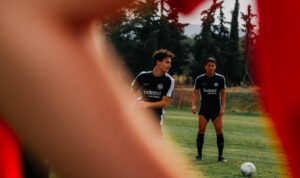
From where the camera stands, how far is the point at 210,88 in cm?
686

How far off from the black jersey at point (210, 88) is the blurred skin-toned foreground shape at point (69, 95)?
6.39 metres

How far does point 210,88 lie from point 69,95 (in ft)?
21.3

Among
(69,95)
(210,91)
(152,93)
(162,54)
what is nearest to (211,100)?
(210,91)

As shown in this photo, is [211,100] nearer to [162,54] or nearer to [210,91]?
[210,91]

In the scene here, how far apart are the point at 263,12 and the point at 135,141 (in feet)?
0.44

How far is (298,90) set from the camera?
1.28ft

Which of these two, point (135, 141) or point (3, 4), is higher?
point (3, 4)

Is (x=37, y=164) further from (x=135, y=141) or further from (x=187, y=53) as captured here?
(x=187, y=53)

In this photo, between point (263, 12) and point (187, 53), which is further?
point (187, 53)

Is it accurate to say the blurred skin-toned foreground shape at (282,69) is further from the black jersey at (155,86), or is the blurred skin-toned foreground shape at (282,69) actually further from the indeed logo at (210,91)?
the indeed logo at (210,91)

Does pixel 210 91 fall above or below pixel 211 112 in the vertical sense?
above

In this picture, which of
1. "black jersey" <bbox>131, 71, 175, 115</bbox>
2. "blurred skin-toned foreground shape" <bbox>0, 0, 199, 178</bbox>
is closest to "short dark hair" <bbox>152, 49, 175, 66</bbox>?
"black jersey" <bbox>131, 71, 175, 115</bbox>

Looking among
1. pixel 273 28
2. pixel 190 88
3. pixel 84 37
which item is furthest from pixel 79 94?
pixel 190 88

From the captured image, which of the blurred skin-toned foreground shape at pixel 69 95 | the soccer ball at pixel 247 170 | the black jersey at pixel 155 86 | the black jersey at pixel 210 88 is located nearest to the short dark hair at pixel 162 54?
the black jersey at pixel 155 86
